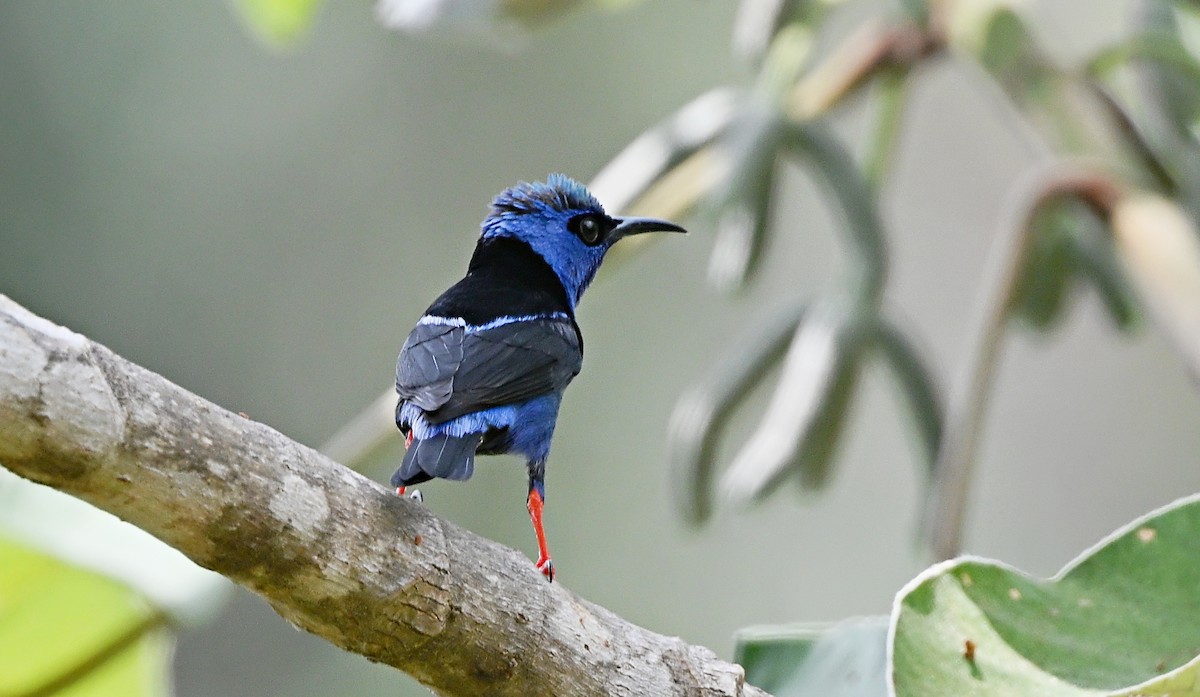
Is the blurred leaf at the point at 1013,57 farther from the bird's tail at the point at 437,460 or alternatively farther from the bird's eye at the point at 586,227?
the bird's tail at the point at 437,460

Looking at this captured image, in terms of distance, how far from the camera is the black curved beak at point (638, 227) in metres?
2.50

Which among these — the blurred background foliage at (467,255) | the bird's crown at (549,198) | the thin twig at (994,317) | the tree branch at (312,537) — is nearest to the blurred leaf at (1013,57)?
the thin twig at (994,317)

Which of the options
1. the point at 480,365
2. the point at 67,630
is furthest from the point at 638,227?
the point at 67,630

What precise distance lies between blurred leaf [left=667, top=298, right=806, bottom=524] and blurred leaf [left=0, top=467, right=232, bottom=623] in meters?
0.83

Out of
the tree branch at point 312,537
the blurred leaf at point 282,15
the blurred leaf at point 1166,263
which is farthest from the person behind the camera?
the blurred leaf at point 282,15

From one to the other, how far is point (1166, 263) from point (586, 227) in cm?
97

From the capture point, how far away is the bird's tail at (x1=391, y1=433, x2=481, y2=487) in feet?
5.21

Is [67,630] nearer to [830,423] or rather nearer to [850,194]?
[830,423]

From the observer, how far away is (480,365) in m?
1.90

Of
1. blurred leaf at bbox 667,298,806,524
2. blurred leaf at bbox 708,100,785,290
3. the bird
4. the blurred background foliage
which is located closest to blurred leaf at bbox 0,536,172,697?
the bird

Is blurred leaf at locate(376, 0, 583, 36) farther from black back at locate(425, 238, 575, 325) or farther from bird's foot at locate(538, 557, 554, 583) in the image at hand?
bird's foot at locate(538, 557, 554, 583)

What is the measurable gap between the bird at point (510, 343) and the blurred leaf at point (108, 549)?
41 cm

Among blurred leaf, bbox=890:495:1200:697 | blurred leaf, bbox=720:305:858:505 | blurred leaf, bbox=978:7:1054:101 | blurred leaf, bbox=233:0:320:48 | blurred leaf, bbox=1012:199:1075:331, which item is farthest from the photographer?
blurred leaf, bbox=233:0:320:48

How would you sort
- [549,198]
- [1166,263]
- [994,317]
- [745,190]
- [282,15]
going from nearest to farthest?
[1166,263]
[994,317]
[745,190]
[549,198]
[282,15]
